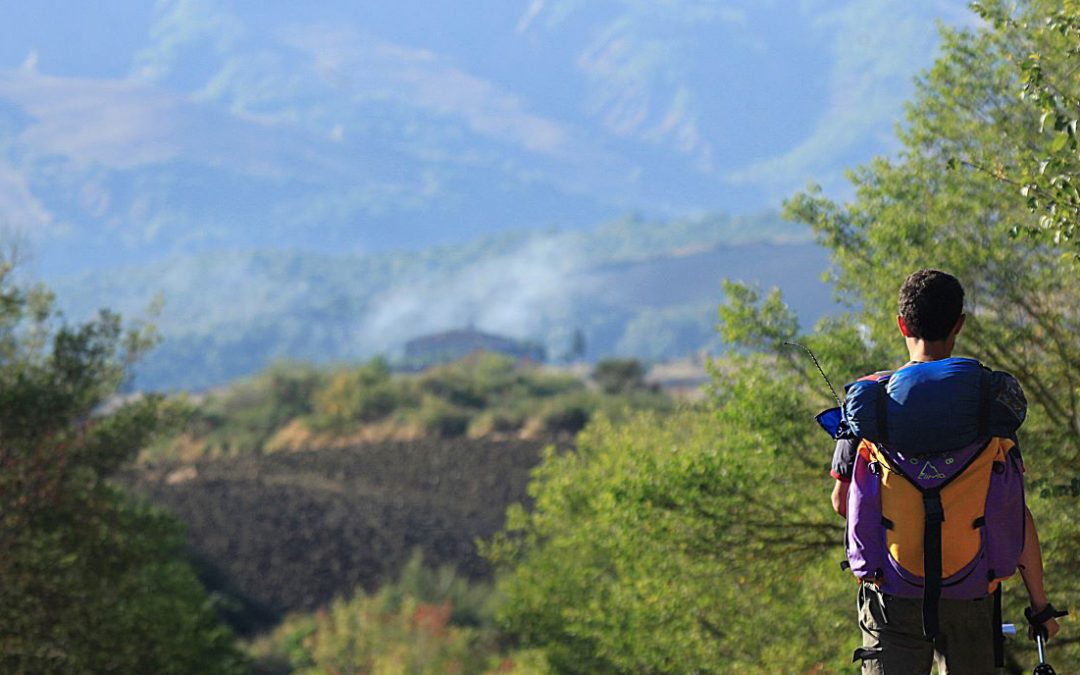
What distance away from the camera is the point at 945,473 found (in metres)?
4.66

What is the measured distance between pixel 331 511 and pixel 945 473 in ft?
143

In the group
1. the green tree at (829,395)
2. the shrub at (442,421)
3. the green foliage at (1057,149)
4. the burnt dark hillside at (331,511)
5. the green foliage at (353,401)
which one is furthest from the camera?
the green foliage at (353,401)

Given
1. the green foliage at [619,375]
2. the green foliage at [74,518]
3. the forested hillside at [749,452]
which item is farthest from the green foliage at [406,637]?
the green foliage at [619,375]

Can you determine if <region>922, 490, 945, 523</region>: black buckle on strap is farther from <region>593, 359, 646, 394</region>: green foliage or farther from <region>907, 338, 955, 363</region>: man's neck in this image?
<region>593, 359, 646, 394</region>: green foliage

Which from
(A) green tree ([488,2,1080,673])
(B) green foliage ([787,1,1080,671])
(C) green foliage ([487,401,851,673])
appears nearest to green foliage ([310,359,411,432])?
(C) green foliage ([487,401,851,673])

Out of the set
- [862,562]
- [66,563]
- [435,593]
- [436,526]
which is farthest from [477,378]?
[862,562]

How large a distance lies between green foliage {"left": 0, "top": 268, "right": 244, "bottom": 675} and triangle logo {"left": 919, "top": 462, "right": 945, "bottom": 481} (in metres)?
9.93

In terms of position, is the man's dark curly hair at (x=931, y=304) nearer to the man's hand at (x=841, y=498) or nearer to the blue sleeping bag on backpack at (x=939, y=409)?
the blue sleeping bag on backpack at (x=939, y=409)

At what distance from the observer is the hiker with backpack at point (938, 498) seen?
463 cm

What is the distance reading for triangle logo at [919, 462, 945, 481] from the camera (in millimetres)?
4668

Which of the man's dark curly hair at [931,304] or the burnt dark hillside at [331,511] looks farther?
the burnt dark hillside at [331,511]

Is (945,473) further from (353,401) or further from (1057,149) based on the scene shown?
(353,401)

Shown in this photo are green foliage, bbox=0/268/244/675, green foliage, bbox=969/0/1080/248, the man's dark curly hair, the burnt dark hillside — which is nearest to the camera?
the man's dark curly hair

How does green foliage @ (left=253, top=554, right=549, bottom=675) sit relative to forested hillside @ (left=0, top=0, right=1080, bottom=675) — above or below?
below
